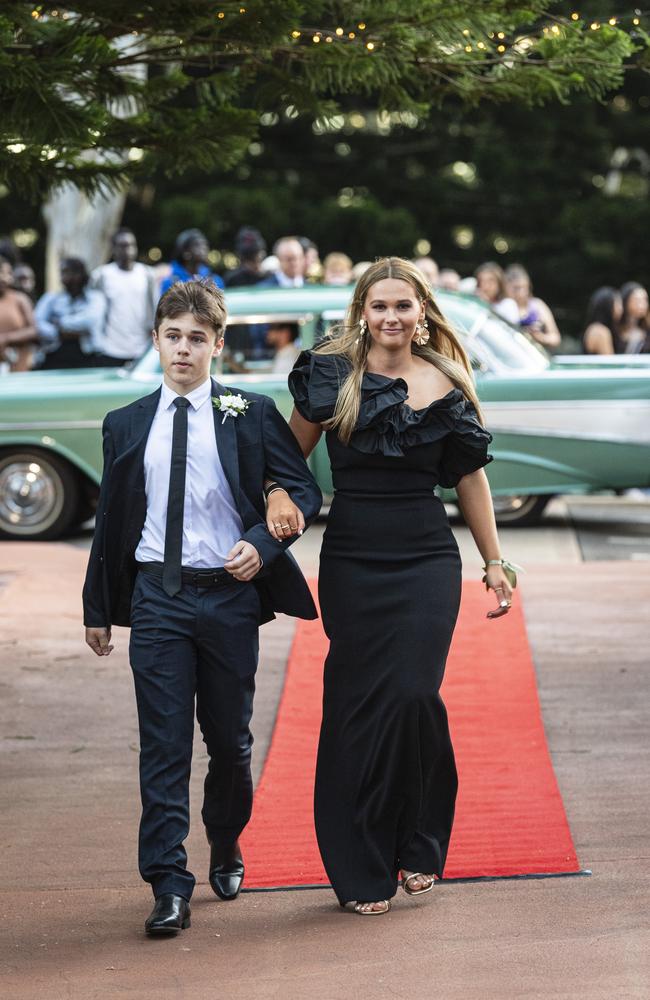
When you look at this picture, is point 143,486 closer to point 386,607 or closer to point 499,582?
point 386,607

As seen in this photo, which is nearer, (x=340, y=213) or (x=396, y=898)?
(x=396, y=898)

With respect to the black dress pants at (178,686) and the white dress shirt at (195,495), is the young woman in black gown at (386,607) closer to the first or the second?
the white dress shirt at (195,495)

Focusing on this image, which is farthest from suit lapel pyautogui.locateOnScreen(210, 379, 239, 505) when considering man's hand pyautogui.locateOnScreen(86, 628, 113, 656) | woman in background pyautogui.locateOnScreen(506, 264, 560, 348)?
woman in background pyautogui.locateOnScreen(506, 264, 560, 348)

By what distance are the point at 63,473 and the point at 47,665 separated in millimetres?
4162

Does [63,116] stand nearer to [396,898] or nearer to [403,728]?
[403,728]

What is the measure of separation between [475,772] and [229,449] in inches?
90.8

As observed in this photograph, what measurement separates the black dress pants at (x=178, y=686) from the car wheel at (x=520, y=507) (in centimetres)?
791

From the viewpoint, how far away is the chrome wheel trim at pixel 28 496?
12641mm

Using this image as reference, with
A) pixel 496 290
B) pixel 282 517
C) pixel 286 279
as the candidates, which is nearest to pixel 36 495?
pixel 286 279

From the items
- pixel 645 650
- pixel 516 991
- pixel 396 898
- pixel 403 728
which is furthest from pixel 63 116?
pixel 645 650

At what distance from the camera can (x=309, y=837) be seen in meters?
5.99

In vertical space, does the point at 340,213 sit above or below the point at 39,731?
above

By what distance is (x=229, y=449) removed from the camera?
5086mm

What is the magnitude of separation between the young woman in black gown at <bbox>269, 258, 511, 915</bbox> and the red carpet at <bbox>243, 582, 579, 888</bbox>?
411 millimetres
